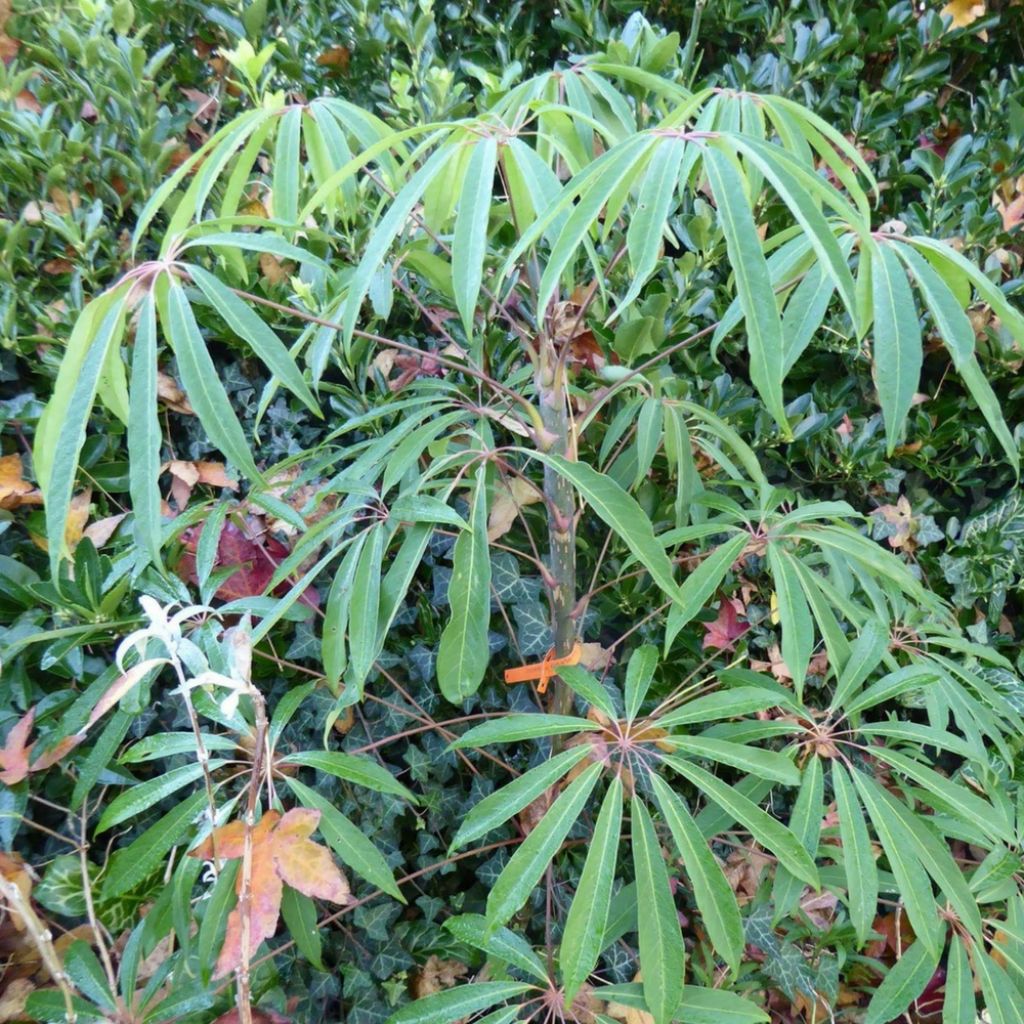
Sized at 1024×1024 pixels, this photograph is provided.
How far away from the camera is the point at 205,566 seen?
82cm

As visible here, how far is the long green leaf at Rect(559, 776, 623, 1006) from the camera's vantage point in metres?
0.58

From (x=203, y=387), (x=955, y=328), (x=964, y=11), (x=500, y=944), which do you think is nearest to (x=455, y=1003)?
(x=500, y=944)

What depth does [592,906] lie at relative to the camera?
23.5 inches

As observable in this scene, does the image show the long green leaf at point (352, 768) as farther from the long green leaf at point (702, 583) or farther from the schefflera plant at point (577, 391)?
the long green leaf at point (702, 583)

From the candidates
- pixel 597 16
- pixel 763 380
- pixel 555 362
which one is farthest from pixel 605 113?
pixel 597 16

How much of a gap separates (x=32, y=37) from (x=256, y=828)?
1.27 metres

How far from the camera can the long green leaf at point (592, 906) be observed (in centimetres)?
58

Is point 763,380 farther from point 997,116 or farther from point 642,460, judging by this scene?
point 997,116

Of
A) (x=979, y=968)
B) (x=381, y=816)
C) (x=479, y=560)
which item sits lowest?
(x=381, y=816)

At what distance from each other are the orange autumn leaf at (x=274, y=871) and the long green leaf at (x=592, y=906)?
0.19 meters

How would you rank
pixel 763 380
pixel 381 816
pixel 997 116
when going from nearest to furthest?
1. pixel 763 380
2. pixel 381 816
3. pixel 997 116

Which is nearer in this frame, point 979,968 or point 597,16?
point 979,968

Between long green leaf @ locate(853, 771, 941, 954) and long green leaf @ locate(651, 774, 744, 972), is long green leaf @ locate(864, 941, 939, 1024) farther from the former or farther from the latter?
long green leaf @ locate(651, 774, 744, 972)

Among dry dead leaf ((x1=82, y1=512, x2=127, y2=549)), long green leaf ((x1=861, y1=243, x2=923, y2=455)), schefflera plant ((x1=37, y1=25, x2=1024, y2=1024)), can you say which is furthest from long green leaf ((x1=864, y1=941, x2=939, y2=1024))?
dry dead leaf ((x1=82, y1=512, x2=127, y2=549))
